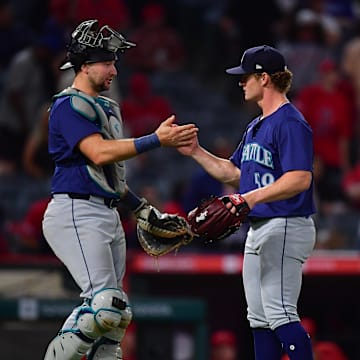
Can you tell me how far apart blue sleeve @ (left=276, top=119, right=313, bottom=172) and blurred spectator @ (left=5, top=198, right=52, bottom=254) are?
12.7 feet

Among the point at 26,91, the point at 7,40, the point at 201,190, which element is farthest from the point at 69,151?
Answer: the point at 7,40

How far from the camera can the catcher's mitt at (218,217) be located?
5.91 m

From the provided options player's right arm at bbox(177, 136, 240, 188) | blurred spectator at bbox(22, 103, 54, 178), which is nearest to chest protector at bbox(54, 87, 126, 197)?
player's right arm at bbox(177, 136, 240, 188)

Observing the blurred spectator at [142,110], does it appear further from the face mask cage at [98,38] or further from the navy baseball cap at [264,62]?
the navy baseball cap at [264,62]

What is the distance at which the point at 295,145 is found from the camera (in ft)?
19.6

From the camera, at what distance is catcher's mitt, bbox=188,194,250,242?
591cm

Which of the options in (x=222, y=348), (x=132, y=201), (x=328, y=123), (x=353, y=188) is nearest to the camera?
(x=132, y=201)

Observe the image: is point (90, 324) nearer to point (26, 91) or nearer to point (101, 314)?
point (101, 314)

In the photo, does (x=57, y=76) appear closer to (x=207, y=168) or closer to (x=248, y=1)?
(x=248, y=1)

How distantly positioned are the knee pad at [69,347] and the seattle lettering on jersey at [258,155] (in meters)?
1.23

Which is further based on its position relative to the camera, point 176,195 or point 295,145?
point 176,195

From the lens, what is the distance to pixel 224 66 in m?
13.8

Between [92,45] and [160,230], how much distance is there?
1026mm

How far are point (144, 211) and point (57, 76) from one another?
16.9 feet
